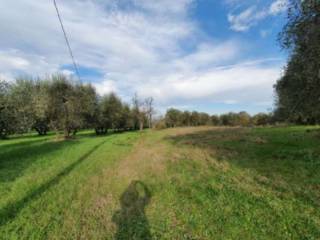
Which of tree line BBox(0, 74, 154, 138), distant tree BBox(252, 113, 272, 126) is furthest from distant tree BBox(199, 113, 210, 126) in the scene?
tree line BBox(0, 74, 154, 138)

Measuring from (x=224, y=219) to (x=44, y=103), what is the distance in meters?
26.4

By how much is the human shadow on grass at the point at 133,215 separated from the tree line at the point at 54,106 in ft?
32.1

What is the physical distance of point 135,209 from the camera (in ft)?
18.0

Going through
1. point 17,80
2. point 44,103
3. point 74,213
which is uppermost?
point 17,80

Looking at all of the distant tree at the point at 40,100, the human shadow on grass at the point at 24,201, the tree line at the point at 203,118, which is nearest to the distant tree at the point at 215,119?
the tree line at the point at 203,118

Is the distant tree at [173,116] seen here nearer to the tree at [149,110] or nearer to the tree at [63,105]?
Result: the tree at [149,110]

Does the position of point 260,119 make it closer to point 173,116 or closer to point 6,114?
point 173,116

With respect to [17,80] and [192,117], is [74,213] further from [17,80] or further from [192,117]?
[192,117]

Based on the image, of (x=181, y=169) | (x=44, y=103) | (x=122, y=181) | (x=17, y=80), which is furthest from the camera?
(x=17, y=80)

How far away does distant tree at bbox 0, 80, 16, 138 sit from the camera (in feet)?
39.8

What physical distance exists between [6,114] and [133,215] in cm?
1092

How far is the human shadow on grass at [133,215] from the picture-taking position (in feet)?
14.2

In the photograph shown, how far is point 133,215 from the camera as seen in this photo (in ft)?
16.9

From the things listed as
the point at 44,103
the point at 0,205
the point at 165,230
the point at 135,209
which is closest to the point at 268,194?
the point at 165,230
